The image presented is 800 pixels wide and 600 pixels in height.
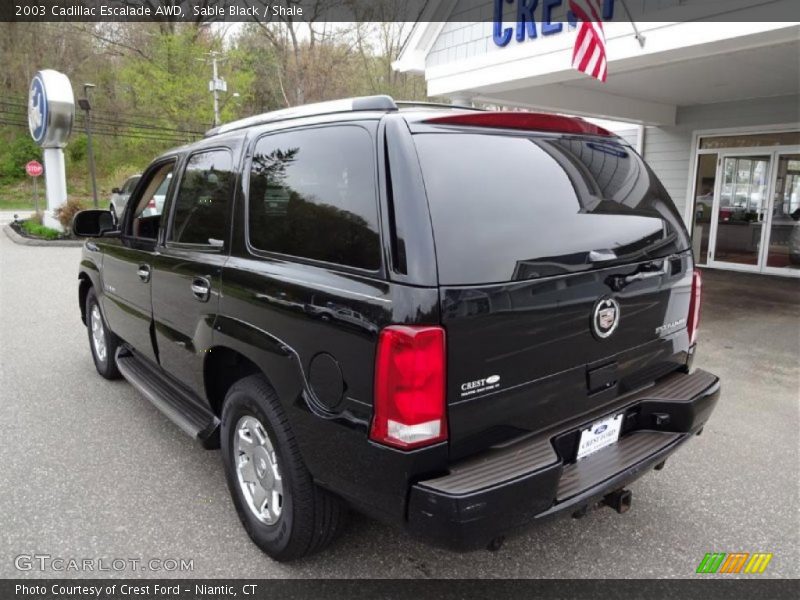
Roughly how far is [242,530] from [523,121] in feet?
7.72

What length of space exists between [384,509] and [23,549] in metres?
Result: 1.91

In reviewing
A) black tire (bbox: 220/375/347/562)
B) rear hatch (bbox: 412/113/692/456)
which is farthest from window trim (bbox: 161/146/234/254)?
rear hatch (bbox: 412/113/692/456)

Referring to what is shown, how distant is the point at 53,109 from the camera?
646 inches

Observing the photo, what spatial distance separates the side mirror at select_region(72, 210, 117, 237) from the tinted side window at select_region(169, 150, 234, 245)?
1.30m

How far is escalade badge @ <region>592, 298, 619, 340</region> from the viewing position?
2285 mm

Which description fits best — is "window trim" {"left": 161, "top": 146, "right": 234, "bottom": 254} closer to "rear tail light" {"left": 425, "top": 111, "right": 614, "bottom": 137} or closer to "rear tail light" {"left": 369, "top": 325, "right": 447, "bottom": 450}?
"rear tail light" {"left": 425, "top": 111, "right": 614, "bottom": 137}

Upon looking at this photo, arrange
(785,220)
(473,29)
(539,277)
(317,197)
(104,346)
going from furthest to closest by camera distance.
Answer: (785,220)
(473,29)
(104,346)
(317,197)
(539,277)

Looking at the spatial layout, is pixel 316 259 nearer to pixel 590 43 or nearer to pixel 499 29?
pixel 590 43

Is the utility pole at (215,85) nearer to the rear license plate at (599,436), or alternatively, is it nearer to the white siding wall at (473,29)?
the white siding wall at (473,29)

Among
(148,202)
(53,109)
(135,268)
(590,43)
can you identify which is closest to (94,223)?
(148,202)

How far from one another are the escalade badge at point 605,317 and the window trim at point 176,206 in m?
1.74

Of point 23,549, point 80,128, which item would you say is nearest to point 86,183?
point 80,128

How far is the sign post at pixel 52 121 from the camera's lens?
1655cm

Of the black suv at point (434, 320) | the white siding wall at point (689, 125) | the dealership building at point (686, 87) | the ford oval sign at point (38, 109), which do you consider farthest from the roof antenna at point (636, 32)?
the ford oval sign at point (38, 109)
